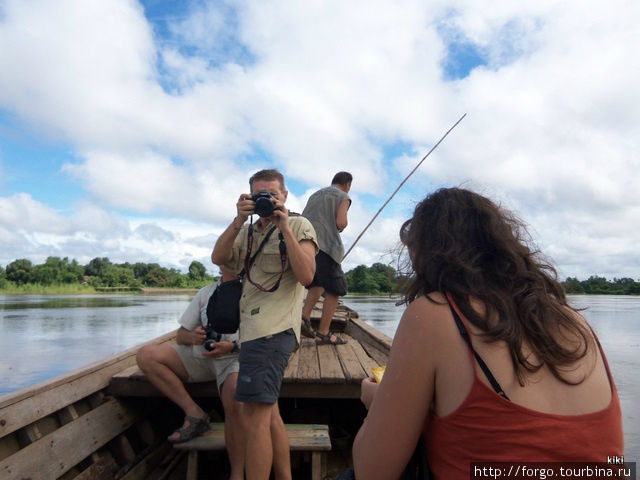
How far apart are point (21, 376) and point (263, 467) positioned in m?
5.83

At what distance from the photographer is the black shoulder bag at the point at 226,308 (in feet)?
7.04

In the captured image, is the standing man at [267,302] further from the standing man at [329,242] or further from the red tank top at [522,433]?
the standing man at [329,242]

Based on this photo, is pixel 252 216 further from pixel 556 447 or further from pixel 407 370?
pixel 556 447

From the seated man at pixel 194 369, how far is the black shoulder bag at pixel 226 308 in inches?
5.1

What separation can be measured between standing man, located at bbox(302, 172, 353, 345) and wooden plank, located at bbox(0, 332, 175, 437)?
1.66m

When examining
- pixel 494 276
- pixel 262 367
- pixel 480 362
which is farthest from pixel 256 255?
pixel 480 362

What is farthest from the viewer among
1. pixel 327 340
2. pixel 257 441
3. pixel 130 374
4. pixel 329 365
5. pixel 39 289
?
pixel 39 289

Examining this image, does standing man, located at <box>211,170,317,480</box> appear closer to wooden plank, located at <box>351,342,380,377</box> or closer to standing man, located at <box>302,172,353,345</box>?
wooden plank, located at <box>351,342,380,377</box>

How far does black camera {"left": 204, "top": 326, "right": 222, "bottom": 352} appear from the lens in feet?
8.16

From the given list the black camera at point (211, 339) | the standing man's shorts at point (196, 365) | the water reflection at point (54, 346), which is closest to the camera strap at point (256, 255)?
the black camera at point (211, 339)

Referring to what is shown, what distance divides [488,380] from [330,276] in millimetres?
3010

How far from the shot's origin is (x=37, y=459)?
203cm

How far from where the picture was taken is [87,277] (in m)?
63.3

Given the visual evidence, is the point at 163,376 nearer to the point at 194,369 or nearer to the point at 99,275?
the point at 194,369
